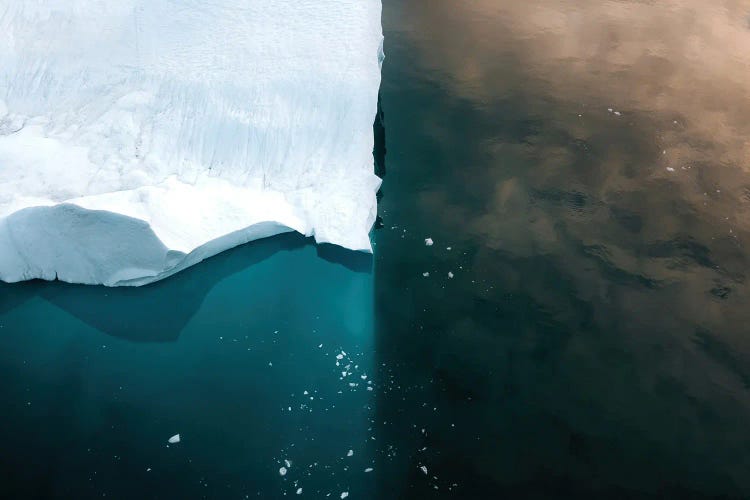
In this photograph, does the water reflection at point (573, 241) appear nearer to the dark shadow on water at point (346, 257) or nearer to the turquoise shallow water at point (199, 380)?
the dark shadow on water at point (346, 257)

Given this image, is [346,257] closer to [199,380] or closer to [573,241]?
[199,380]

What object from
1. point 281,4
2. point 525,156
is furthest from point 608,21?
point 281,4

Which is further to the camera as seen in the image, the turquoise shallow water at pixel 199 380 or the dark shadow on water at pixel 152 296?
the dark shadow on water at pixel 152 296

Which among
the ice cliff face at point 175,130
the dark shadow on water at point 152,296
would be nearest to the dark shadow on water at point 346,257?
the dark shadow on water at point 152,296

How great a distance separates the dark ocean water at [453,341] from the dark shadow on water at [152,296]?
0.01 metres

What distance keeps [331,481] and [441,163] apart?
2.91 meters

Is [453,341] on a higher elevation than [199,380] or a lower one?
higher

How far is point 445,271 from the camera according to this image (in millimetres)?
4160

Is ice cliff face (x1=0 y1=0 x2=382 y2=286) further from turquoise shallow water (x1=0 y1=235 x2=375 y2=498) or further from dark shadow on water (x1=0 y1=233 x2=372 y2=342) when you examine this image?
turquoise shallow water (x1=0 y1=235 x2=375 y2=498)

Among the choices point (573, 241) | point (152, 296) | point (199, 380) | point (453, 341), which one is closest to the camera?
→ point (199, 380)

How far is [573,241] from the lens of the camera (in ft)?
14.5

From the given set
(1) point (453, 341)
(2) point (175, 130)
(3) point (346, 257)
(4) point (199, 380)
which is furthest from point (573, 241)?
(2) point (175, 130)

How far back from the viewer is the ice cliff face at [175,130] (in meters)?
3.96

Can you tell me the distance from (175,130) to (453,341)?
9.42ft
